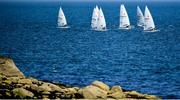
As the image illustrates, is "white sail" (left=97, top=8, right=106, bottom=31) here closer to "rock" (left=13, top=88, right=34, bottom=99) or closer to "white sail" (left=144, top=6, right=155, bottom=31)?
"white sail" (left=144, top=6, right=155, bottom=31)

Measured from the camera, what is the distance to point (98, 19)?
433ft

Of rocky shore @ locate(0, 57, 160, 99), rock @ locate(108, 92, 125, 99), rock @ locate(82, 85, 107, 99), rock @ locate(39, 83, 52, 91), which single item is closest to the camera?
rock @ locate(82, 85, 107, 99)

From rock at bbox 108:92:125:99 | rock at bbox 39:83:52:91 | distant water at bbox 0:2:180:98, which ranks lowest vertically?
distant water at bbox 0:2:180:98

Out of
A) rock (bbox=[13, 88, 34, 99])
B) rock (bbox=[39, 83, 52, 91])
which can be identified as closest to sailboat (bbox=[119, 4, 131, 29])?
rock (bbox=[39, 83, 52, 91])

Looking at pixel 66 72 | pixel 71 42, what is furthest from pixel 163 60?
pixel 71 42

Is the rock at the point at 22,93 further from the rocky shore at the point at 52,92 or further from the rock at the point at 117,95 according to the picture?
the rock at the point at 117,95

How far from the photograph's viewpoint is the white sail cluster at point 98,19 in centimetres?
13088

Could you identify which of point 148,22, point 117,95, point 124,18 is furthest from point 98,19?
point 117,95

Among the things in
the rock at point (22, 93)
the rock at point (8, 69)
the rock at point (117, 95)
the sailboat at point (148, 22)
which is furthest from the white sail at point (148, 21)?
the rock at point (22, 93)

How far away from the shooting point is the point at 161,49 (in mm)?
94750

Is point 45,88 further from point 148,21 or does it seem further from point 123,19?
point 123,19

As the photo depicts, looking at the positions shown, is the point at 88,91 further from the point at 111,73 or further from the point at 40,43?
the point at 40,43

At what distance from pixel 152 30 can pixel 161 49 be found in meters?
41.3

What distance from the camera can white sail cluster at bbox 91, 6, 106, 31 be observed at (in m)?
131
